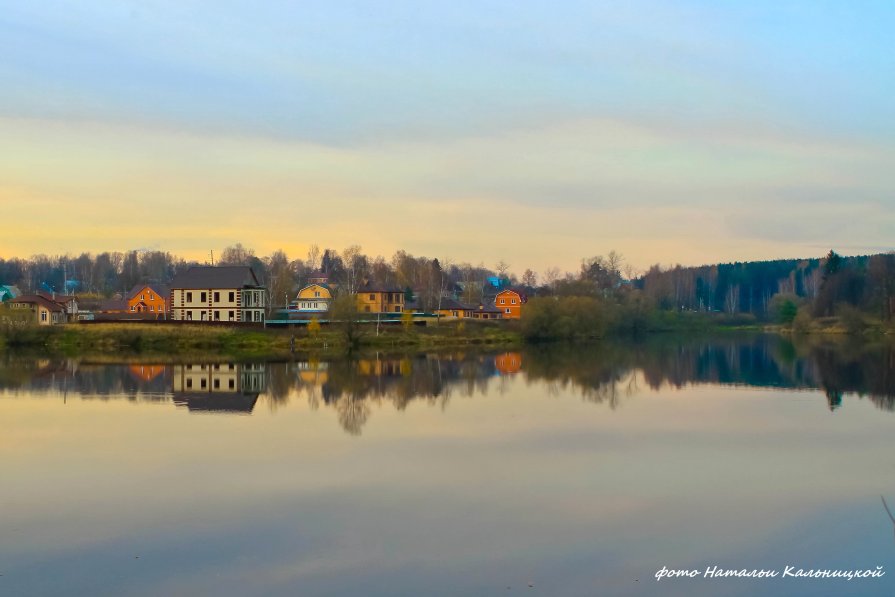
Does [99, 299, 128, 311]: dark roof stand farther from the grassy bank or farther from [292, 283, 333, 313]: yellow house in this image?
the grassy bank

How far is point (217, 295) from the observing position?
5450cm

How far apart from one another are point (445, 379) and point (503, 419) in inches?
414

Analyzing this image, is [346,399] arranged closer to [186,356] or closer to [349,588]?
[349,588]

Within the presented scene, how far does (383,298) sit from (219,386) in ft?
133

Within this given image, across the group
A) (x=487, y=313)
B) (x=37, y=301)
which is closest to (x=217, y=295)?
(x=37, y=301)

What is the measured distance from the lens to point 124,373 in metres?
33.9

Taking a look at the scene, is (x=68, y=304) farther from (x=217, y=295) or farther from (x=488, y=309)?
(x=488, y=309)

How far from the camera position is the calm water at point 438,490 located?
987 centimetres

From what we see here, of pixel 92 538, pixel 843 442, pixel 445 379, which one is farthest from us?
pixel 445 379

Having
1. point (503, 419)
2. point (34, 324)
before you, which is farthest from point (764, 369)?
point (34, 324)

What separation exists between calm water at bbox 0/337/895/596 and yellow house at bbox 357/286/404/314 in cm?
4098

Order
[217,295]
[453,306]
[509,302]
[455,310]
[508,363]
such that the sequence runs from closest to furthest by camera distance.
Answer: [508,363] < [217,295] < [455,310] < [453,306] < [509,302]

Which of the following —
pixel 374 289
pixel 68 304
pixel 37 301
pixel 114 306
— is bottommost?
pixel 114 306

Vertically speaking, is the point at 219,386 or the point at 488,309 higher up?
the point at 488,309
